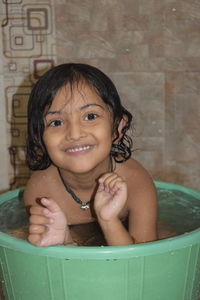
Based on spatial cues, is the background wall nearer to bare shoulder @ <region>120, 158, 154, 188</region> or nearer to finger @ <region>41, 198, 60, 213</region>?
bare shoulder @ <region>120, 158, 154, 188</region>

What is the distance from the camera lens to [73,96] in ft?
2.97

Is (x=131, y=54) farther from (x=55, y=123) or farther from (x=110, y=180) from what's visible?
(x=110, y=180)

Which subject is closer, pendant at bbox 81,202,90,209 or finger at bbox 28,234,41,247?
finger at bbox 28,234,41,247

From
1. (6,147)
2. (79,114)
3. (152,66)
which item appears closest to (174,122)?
(152,66)

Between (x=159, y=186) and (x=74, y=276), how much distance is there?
54cm

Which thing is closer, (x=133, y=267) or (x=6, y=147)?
(x=133, y=267)

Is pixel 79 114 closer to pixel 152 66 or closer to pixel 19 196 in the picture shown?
pixel 19 196

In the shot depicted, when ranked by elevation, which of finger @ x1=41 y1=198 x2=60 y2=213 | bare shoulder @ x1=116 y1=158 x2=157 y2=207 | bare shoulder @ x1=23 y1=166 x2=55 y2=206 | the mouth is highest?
the mouth

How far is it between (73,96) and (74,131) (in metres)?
0.07

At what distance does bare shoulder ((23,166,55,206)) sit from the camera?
1.06m

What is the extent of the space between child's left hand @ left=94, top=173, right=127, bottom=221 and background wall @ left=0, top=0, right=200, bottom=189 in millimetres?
767

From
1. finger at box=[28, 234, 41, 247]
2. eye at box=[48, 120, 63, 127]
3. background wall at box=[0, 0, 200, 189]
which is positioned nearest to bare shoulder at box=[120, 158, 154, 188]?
eye at box=[48, 120, 63, 127]

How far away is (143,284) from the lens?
0.75m

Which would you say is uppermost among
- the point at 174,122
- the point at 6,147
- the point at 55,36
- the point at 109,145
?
the point at 55,36
